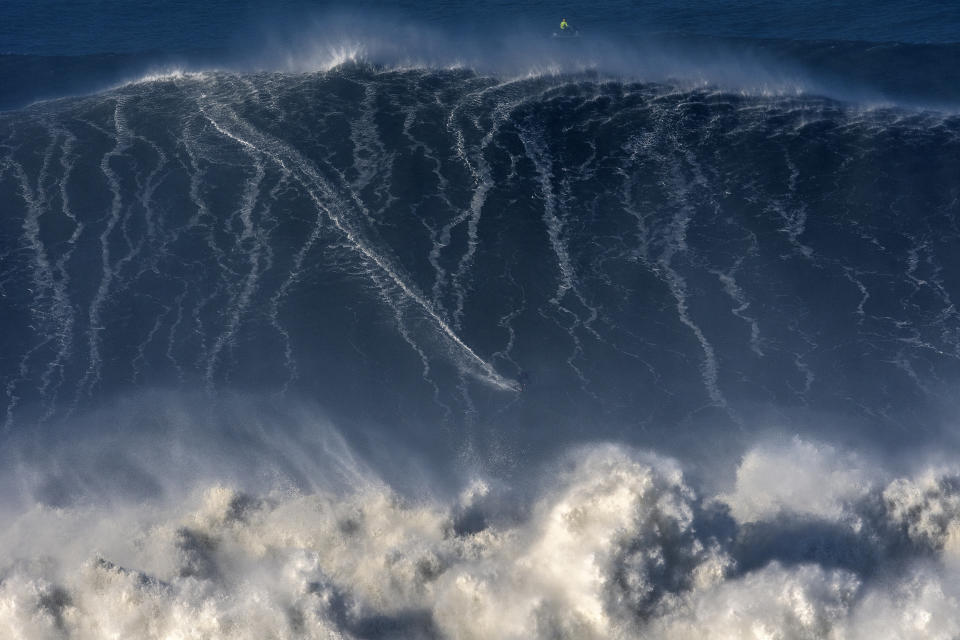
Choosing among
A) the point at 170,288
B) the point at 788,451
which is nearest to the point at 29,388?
the point at 170,288

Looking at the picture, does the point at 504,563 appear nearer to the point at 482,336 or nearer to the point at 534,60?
the point at 482,336

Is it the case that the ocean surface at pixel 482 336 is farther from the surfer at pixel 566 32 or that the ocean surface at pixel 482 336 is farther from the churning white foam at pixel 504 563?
the surfer at pixel 566 32

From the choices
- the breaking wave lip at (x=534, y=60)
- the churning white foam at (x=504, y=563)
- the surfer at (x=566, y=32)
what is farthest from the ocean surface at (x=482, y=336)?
the surfer at (x=566, y=32)

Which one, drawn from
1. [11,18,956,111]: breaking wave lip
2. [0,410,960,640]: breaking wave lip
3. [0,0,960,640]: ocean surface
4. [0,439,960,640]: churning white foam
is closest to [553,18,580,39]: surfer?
[11,18,956,111]: breaking wave lip

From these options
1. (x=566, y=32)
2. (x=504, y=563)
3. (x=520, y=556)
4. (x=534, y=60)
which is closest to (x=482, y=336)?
(x=520, y=556)

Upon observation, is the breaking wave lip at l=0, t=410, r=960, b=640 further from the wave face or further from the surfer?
the surfer

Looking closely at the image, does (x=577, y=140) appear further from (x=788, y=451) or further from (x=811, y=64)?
(x=788, y=451)
